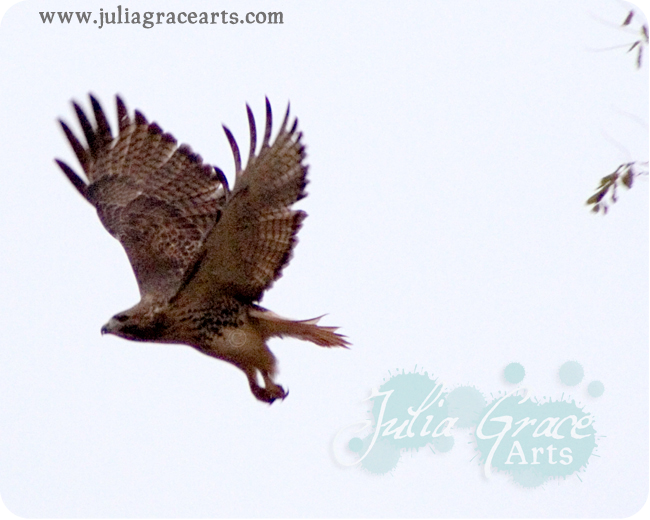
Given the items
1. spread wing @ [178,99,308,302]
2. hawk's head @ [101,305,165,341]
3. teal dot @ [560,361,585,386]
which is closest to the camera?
spread wing @ [178,99,308,302]

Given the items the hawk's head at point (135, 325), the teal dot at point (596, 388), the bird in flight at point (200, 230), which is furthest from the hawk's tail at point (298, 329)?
the teal dot at point (596, 388)

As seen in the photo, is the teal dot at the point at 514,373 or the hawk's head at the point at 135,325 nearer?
the hawk's head at the point at 135,325

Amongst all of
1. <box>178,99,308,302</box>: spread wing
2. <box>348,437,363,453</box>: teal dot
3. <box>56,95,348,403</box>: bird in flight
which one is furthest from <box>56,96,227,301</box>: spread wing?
<box>348,437,363,453</box>: teal dot

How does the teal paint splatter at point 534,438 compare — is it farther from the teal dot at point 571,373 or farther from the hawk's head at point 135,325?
the hawk's head at point 135,325

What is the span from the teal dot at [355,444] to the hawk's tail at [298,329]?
0.32 m

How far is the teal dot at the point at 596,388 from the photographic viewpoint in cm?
303

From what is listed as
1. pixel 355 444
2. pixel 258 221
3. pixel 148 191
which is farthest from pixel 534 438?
pixel 148 191

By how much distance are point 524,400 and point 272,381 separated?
0.87 metres

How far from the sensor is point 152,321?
2.75m

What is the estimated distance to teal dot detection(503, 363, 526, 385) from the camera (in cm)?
295

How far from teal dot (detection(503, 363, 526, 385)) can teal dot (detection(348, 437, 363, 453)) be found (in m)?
0.55

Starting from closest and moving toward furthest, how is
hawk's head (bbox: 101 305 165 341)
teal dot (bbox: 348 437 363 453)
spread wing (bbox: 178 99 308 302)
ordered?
spread wing (bbox: 178 99 308 302)
hawk's head (bbox: 101 305 165 341)
teal dot (bbox: 348 437 363 453)

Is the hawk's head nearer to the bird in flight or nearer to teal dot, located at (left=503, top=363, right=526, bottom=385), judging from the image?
the bird in flight

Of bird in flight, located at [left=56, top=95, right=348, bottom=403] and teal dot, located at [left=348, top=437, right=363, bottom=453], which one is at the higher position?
bird in flight, located at [left=56, top=95, right=348, bottom=403]
